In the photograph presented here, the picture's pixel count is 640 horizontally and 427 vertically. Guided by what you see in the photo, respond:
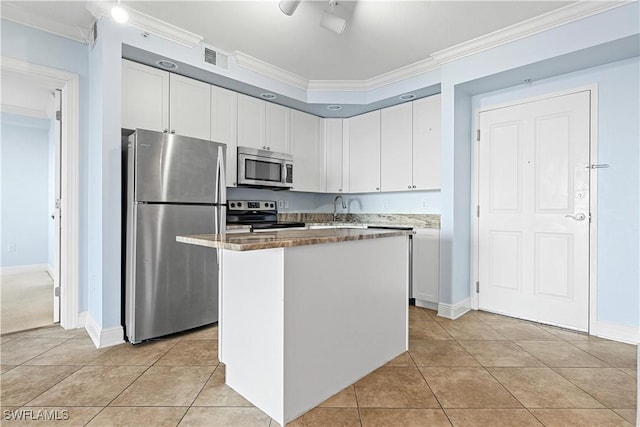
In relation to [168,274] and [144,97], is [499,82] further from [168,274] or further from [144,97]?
[168,274]

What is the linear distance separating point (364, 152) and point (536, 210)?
2.06 meters

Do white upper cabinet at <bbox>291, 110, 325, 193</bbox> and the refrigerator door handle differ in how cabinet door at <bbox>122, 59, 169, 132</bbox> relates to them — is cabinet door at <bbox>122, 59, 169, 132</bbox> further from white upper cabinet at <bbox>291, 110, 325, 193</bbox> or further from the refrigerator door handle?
white upper cabinet at <bbox>291, 110, 325, 193</bbox>

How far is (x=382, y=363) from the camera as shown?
7.17 ft

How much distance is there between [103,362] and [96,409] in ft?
1.96

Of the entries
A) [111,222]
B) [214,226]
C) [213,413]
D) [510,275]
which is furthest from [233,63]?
[510,275]

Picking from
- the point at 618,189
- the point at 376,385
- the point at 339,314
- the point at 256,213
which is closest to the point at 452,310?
the point at 376,385

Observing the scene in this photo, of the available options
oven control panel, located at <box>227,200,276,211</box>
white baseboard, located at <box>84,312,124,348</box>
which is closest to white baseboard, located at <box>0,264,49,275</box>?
white baseboard, located at <box>84,312,124,348</box>

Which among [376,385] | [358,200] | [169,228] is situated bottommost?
[376,385]

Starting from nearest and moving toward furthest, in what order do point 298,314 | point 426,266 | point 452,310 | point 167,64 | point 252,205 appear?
point 298,314 → point 167,64 → point 452,310 → point 426,266 → point 252,205

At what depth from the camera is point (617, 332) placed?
263cm

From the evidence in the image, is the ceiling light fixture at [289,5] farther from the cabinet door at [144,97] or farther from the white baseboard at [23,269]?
the white baseboard at [23,269]

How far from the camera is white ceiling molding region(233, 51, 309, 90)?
320 cm

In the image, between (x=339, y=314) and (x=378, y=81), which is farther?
(x=378, y=81)

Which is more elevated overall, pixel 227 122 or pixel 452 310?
pixel 227 122
